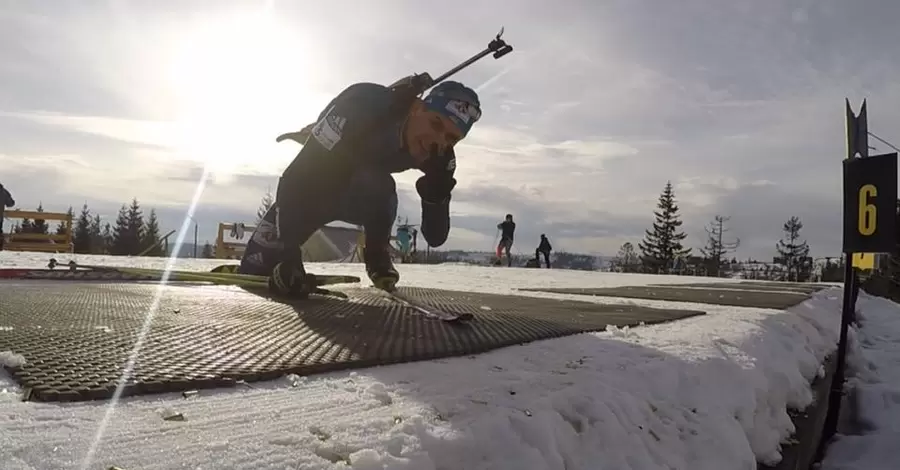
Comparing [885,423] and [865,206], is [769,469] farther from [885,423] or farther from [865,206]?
[865,206]

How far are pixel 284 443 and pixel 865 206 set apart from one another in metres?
3.16

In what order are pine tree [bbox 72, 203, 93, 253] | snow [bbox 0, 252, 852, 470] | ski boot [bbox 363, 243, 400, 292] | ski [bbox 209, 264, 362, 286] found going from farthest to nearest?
pine tree [bbox 72, 203, 93, 253] → ski [bbox 209, 264, 362, 286] → ski boot [bbox 363, 243, 400, 292] → snow [bbox 0, 252, 852, 470]

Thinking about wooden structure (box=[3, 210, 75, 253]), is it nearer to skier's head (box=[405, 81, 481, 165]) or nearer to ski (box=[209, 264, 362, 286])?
ski (box=[209, 264, 362, 286])

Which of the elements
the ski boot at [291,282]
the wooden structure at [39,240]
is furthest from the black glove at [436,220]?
the wooden structure at [39,240]

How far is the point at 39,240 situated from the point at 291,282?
1336 cm

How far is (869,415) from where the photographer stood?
9.07 ft

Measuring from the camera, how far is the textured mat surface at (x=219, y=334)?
1132mm

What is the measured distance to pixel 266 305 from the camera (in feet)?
8.43

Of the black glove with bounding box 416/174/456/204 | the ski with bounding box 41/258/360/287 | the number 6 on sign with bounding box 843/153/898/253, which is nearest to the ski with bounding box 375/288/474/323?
the black glove with bounding box 416/174/456/204

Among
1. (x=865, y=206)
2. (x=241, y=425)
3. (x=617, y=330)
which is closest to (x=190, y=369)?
(x=241, y=425)

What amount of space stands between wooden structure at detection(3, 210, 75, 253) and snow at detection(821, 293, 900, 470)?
489 inches

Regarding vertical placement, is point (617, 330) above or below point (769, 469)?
above

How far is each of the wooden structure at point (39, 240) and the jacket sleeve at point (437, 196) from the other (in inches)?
420

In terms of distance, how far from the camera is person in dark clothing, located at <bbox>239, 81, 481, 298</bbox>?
292cm
